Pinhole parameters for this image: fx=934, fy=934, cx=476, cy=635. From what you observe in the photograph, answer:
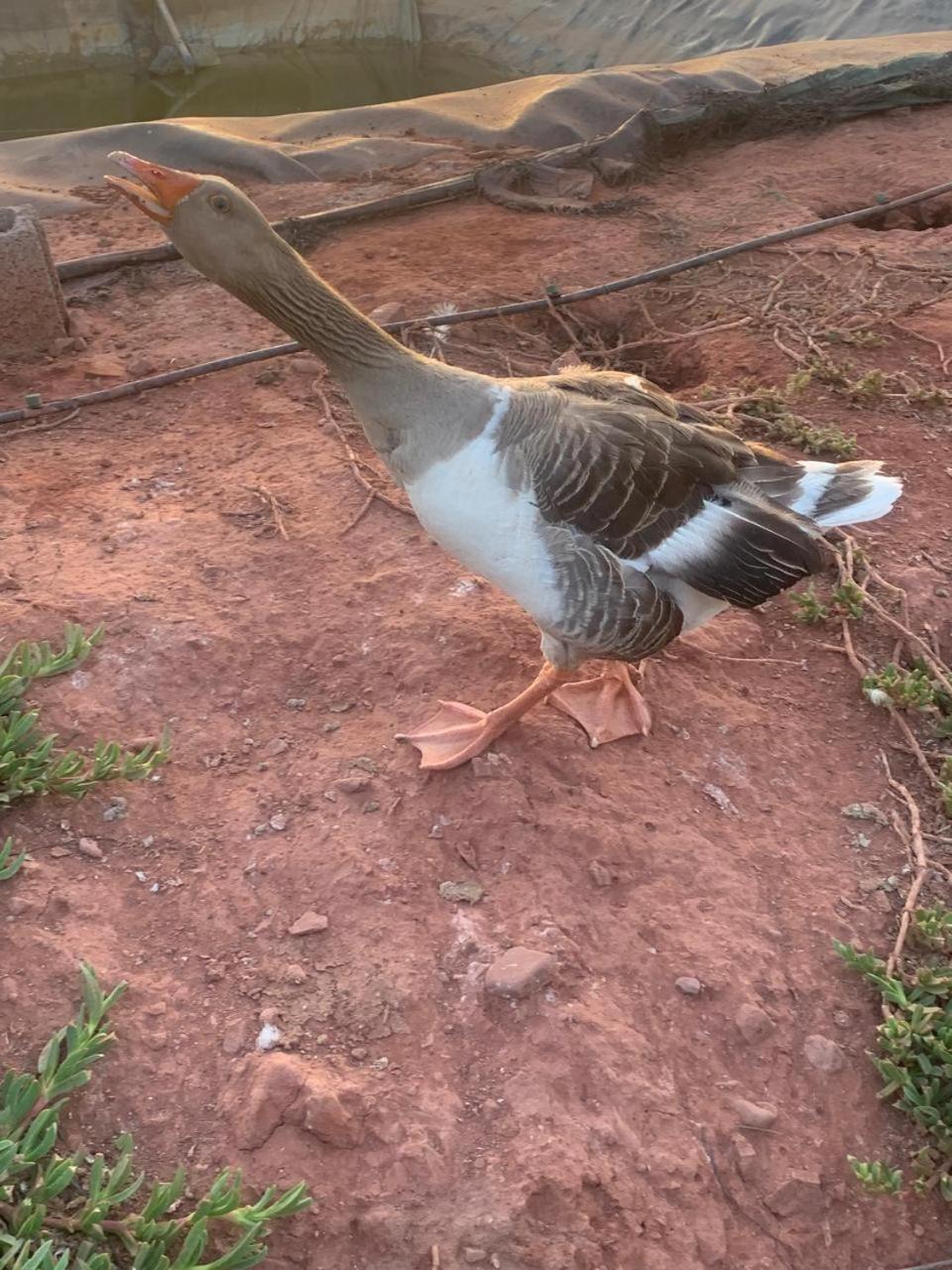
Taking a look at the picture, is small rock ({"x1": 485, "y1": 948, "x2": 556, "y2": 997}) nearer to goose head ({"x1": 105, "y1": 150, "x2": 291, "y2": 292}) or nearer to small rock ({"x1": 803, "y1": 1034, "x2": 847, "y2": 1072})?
small rock ({"x1": 803, "y1": 1034, "x2": 847, "y2": 1072})

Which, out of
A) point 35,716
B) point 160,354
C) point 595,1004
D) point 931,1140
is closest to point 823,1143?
point 931,1140

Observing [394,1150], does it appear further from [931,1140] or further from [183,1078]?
[931,1140]

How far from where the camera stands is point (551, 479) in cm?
233

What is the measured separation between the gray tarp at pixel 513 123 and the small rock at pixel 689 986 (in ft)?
19.8

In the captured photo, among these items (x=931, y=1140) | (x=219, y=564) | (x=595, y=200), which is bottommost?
(x=931, y=1140)

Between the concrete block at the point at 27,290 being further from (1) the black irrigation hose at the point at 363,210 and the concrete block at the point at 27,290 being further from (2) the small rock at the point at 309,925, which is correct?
(2) the small rock at the point at 309,925

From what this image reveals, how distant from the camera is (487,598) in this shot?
130 inches

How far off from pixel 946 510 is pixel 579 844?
2235mm

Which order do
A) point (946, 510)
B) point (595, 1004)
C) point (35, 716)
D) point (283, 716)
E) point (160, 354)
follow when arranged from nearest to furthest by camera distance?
point (595, 1004) < point (35, 716) < point (283, 716) < point (946, 510) < point (160, 354)

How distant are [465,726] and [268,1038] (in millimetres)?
1029

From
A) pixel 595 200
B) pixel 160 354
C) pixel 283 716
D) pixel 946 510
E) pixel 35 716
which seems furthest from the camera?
pixel 595 200

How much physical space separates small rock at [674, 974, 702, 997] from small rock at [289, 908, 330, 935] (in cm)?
85

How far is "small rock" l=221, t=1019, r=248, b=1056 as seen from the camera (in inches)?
79.5

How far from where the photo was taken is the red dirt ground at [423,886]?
190 centimetres
